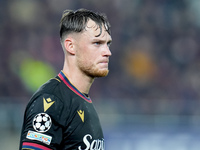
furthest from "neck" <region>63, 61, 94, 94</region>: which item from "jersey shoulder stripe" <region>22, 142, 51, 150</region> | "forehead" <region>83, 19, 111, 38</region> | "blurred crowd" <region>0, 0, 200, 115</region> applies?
"blurred crowd" <region>0, 0, 200, 115</region>

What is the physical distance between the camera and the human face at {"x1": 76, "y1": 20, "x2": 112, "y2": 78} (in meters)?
3.01

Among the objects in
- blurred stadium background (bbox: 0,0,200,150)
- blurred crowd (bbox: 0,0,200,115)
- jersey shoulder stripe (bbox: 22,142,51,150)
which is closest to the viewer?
jersey shoulder stripe (bbox: 22,142,51,150)

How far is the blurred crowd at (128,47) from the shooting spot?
1223 cm

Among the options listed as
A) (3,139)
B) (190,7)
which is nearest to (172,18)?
(190,7)

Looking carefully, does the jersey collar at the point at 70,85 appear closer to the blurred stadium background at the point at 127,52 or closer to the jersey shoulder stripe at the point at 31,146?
the jersey shoulder stripe at the point at 31,146

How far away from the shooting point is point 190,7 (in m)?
13.8

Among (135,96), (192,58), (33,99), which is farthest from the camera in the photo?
(192,58)

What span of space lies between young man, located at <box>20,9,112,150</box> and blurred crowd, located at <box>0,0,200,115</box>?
28.5ft

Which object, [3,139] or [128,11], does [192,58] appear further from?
[3,139]

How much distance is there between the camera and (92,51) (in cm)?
302

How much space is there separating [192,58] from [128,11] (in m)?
2.61

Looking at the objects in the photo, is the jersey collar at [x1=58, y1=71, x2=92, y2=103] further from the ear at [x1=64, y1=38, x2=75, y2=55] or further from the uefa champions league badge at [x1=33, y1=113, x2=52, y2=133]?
the uefa champions league badge at [x1=33, y1=113, x2=52, y2=133]

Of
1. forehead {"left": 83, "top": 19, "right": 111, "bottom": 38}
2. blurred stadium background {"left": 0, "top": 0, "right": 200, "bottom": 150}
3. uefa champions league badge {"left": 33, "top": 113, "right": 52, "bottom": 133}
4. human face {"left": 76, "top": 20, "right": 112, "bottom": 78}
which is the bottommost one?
uefa champions league badge {"left": 33, "top": 113, "right": 52, "bottom": 133}

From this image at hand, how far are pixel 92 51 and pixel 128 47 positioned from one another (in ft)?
32.7
